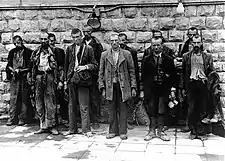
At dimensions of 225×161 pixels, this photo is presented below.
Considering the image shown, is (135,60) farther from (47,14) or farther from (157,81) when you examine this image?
(47,14)

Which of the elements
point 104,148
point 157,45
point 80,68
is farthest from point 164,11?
point 104,148

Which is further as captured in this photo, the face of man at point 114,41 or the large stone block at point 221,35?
the large stone block at point 221,35

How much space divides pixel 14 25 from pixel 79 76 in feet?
9.04

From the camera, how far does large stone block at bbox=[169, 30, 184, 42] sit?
9.48 meters

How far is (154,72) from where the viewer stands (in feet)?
27.4

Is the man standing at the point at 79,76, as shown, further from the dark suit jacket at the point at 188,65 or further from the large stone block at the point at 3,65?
the large stone block at the point at 3,65

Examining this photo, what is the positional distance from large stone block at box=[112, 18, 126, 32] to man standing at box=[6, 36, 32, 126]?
2106 mm

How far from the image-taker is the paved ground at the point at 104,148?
23.8ft

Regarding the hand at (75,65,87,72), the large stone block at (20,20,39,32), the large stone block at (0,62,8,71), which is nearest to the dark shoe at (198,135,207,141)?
the hand at (75,65,87,72)

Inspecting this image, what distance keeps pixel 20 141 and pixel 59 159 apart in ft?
5.10

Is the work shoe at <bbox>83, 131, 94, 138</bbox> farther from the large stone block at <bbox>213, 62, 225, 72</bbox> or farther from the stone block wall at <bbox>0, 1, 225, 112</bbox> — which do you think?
the large stone block at <bbox>213, 62, 225, 72</bbox>

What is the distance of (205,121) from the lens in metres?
8.37

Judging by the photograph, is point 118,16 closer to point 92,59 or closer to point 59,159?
point 92,59

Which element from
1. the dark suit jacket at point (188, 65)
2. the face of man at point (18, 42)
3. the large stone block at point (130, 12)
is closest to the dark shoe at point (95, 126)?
the dark suit jacket at point (188, 65)
